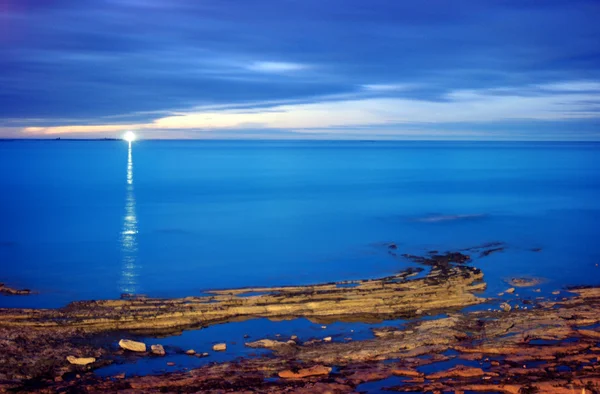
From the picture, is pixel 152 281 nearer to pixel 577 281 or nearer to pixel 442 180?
pixel 577 281

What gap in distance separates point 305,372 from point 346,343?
2.81 m

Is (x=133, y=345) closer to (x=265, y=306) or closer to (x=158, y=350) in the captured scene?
(x=158, y=350)

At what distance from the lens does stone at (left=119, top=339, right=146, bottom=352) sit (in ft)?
55.8

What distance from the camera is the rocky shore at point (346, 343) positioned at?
14.6m

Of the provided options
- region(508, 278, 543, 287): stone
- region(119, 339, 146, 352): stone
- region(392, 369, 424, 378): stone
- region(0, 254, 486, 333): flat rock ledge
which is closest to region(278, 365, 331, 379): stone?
region(392, 369, 424, 378): stone

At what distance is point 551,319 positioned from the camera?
63.6 ft

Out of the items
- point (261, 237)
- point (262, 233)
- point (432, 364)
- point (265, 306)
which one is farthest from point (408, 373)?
point (262, 233)

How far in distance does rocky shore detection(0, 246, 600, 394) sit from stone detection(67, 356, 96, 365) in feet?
0.09

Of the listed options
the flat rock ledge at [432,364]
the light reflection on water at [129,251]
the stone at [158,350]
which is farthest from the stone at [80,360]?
the light reflection on water at [129,251]

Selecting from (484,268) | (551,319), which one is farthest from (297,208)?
(551,319)

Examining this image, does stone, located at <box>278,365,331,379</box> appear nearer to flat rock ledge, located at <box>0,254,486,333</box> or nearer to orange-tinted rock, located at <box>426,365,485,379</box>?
orange-tinted rock, located at <box>426,365,485,379</box>

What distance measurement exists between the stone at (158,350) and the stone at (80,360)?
1641 mm

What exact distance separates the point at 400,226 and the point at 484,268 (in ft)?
48.1

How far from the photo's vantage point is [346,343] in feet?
58.0
